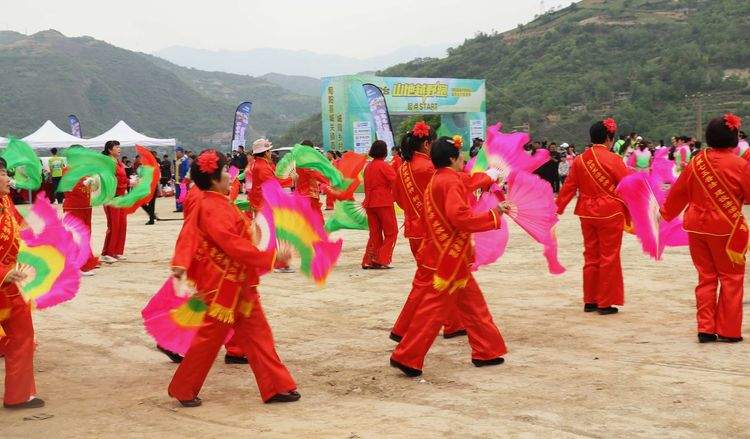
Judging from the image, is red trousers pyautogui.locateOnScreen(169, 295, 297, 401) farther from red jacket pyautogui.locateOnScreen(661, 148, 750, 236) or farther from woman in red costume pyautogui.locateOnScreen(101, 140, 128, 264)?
woman in red costume pyautogui.locateOnScreen(101, 140, 128, 264)

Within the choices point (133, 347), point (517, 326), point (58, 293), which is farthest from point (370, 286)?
point (58, 293)

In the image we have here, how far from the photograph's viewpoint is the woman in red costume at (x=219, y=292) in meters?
5.48

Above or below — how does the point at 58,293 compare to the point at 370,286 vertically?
above

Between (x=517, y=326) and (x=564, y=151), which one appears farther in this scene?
(x=564, y=151)

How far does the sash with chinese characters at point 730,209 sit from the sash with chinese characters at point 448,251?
2012 mm

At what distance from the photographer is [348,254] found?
13641 millimetres

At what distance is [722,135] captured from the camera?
682 cm

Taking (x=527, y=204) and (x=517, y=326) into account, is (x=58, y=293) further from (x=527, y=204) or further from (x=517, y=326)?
(x=517, y=326)

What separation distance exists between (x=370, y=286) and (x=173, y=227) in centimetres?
963

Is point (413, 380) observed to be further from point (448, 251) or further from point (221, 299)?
point (221, 299)

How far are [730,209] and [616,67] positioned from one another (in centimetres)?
4717

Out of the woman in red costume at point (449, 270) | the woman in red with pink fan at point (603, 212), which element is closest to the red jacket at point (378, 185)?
the woman in red with pink fan at point (603, 212)

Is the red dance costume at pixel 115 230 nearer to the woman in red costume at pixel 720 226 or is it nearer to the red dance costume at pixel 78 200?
the red dance costume at pixel 78 200

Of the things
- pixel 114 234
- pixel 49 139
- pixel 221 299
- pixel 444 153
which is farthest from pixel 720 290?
pixel 49 139
